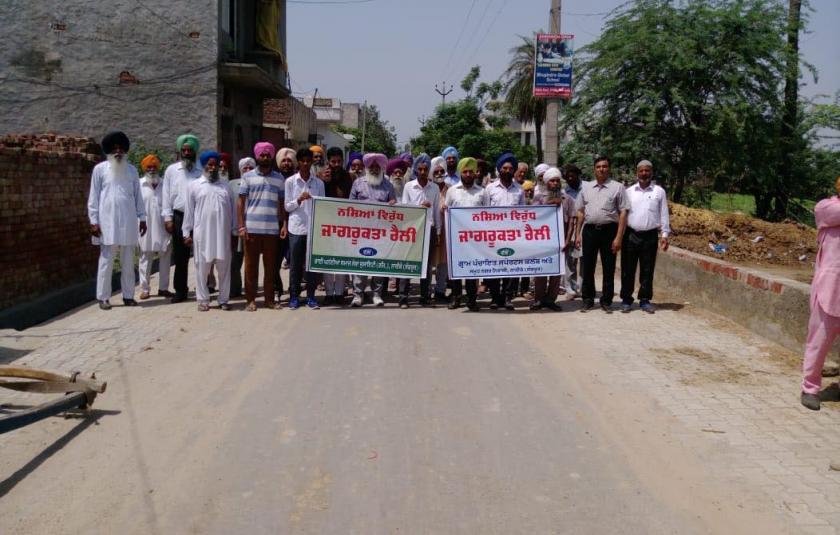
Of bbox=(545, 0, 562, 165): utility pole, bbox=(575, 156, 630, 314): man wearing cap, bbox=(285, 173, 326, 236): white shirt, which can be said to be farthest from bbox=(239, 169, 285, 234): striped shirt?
bbox=(545, 0, 562, 165): utility pole

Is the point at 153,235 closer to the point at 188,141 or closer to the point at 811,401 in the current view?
the point at 188,141

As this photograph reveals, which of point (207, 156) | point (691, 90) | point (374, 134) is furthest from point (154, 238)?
point (374, 134)

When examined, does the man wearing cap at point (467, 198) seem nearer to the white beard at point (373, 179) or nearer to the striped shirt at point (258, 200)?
the white beard at point (373, 179)

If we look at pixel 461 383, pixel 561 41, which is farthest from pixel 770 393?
pixel 561 41

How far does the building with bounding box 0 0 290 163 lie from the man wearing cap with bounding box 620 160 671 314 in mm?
12340

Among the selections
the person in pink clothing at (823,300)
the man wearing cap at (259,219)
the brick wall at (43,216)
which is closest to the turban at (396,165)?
the man wearing cap at (259,219)

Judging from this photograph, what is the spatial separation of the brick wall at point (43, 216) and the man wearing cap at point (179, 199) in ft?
4.53

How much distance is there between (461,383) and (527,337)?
2013 mm

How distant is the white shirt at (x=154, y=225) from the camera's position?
410 inches

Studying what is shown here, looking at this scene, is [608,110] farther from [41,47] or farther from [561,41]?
[41,47]

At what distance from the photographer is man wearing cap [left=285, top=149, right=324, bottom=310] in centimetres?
983

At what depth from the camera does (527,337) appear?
8.27m

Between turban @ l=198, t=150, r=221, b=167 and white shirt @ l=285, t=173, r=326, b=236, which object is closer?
turban @ l=198, t=150, r=221, b=167

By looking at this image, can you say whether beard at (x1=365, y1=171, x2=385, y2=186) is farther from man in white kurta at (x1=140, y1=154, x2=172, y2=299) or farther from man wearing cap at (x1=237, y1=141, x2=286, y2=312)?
man in white kurta at (x1=140, y1=154, x2=172, y2=299)
